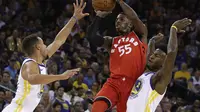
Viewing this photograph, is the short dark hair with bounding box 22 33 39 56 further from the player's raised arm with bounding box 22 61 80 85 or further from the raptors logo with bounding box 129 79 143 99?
the raptors logo with bounding box 129 79 143 99

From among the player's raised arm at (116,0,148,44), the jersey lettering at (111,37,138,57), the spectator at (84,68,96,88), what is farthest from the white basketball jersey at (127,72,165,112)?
the spectator at (84,68,96,88)

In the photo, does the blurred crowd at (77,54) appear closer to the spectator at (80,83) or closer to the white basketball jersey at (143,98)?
the spectator at (80,83)

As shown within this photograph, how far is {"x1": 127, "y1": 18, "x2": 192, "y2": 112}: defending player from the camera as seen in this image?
19.9 feet

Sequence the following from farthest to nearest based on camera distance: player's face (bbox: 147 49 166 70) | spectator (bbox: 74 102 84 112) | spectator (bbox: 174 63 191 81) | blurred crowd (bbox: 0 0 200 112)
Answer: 1. spectator (bbox: 174 63 191 81)
2. blurred crowd (bbox: 0 0 200 112)
3. spectator (bbox: 74 102 84 112)
4. player's face (bbox: 147 49 166 70)

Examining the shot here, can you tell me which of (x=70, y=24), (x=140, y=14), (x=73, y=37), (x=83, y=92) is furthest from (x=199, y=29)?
(x=70, y=24)

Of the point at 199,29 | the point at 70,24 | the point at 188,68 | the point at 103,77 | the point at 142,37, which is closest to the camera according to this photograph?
the point at 142,37

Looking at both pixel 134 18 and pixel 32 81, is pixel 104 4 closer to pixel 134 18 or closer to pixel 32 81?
pixel 134 18

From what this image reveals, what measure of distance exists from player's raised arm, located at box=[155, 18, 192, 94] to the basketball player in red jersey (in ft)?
1.23

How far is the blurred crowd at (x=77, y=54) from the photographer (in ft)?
34.2

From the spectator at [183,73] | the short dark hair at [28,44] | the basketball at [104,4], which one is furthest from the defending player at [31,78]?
the spectator at [183,73]

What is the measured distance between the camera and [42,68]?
6422 mm

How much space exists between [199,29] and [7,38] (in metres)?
5.73

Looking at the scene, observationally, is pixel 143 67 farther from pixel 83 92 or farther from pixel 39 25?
pixel 39 25

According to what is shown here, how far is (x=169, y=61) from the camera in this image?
597cm
